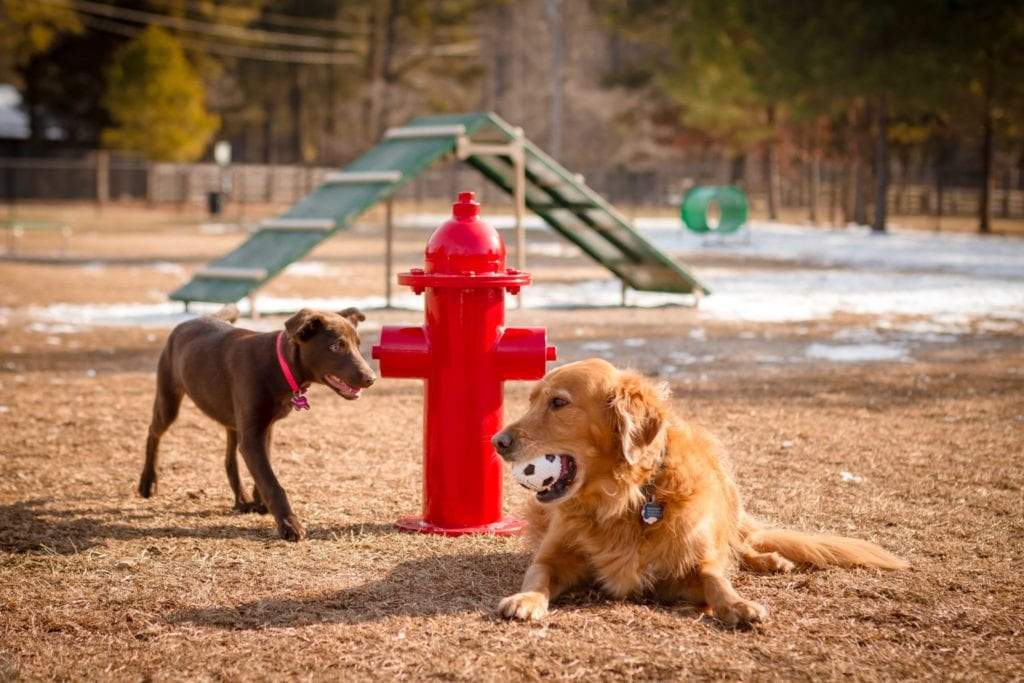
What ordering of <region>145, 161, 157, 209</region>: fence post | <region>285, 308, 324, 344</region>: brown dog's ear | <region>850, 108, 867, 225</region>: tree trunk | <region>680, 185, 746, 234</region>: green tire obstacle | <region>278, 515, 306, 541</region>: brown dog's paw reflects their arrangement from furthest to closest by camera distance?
<region>145, 161, 157, 209</region>: fence post → <region>850, 108, 867, 225</region>: tree trunk → <region>680, 185, 746, 234</region>: green tire obstacle → <region>285, 308, 324, 344</region>: brown dog's ear → <region>278, 515, 306, 541</region>: brown dog's paw

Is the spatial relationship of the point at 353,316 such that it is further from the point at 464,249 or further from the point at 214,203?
the point at 214,203

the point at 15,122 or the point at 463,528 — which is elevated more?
the point at 15,122

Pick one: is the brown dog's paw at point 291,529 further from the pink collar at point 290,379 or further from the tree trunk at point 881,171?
the tree trunk at point 881,171

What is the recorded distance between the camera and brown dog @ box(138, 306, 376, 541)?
5.61m

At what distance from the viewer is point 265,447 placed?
18.8ft

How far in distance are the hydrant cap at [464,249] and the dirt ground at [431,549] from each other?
4.14ft

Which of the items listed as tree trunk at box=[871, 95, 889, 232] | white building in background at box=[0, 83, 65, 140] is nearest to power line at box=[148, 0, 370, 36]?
white building in background at box=[0, 83, 65, 140]

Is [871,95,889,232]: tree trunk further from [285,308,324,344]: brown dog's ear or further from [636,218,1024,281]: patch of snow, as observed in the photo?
[285,308,324,344]: brown dog's ear

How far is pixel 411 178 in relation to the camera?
13477mm

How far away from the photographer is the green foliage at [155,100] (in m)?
56.8

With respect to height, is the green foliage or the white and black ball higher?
the green foliage

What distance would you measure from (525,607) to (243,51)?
216 ft

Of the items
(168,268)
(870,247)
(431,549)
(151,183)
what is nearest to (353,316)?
(431,549)

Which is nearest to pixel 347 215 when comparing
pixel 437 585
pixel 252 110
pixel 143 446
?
pixel 143 446
